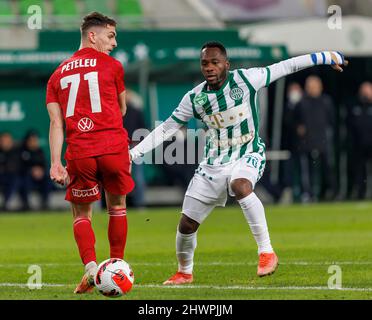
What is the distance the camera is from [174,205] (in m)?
26.2

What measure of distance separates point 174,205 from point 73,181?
54.8 ft

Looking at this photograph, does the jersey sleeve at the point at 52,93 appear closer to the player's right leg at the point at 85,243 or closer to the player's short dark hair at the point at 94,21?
the player's short dark hair at the point at 94,21

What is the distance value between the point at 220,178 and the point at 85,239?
143 cm

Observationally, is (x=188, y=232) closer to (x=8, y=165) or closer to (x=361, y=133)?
(x=8, y=165)

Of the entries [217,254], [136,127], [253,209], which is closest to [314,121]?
[136,127]

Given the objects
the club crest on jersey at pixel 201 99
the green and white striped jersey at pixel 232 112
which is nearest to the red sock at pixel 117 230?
the green and white striped jersey at pixel 232 112

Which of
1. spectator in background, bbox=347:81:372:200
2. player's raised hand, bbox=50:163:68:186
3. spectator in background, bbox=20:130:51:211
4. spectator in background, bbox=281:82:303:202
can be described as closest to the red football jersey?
player's raised hand, bbox=50:163:68:186

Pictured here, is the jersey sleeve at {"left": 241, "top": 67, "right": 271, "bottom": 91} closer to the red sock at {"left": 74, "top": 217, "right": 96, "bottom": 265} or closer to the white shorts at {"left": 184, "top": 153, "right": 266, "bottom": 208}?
the white shorts at {"left": 184, "top": 153, "right": 266, "bottom": 208}

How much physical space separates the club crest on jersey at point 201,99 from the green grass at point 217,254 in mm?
1574

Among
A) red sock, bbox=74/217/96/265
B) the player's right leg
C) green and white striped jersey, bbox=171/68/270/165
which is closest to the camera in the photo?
the player's right leg

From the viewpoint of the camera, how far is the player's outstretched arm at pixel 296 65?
402 inches

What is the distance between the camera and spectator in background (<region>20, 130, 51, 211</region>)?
960 inches

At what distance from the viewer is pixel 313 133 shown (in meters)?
24.5

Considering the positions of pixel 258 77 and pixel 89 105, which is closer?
pixel 89 105
